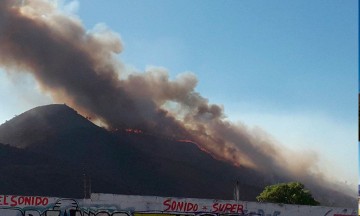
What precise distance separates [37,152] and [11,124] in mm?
35305

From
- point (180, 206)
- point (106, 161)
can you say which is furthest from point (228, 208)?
point (106, 161)

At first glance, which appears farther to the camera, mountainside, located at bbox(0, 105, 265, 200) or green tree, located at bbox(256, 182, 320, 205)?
mountainside, located at bbox(0, 105, 265, 200)

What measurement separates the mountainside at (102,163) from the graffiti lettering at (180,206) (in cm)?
8505

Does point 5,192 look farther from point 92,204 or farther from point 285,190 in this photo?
point 92,204

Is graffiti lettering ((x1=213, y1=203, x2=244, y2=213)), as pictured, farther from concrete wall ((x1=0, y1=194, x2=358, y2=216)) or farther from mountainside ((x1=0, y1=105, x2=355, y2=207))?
mountainside ((x1=0, y1=105, x2=355, y2=207))

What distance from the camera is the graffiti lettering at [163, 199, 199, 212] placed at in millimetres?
28703

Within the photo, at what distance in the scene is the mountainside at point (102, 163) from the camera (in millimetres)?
119188

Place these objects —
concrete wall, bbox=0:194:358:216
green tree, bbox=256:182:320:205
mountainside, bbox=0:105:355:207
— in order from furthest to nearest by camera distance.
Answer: mountainside, bbox=0:105:355:207 → green tree, bbox=256:182:320:205 → concrete wall, bbox=0:194:358:216

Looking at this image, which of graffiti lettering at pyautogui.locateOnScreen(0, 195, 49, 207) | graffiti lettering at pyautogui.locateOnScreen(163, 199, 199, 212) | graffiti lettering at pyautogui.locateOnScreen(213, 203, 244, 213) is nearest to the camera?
graffiti lettering at pyautogui.locateOnScreen(0, 195, 49, 207)

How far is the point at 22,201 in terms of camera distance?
27094mm

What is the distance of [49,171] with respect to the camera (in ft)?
397

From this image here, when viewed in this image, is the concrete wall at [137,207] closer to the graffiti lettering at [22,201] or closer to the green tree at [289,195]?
the graffiti lettering at [22,201]

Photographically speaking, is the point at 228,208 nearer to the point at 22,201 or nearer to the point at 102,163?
the point at 22,201

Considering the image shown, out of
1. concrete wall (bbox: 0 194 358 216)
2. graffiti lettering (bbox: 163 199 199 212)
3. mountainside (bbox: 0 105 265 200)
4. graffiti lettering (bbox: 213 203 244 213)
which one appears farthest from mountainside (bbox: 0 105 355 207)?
graffiti lettering (bbox: 213 203 244 213)
